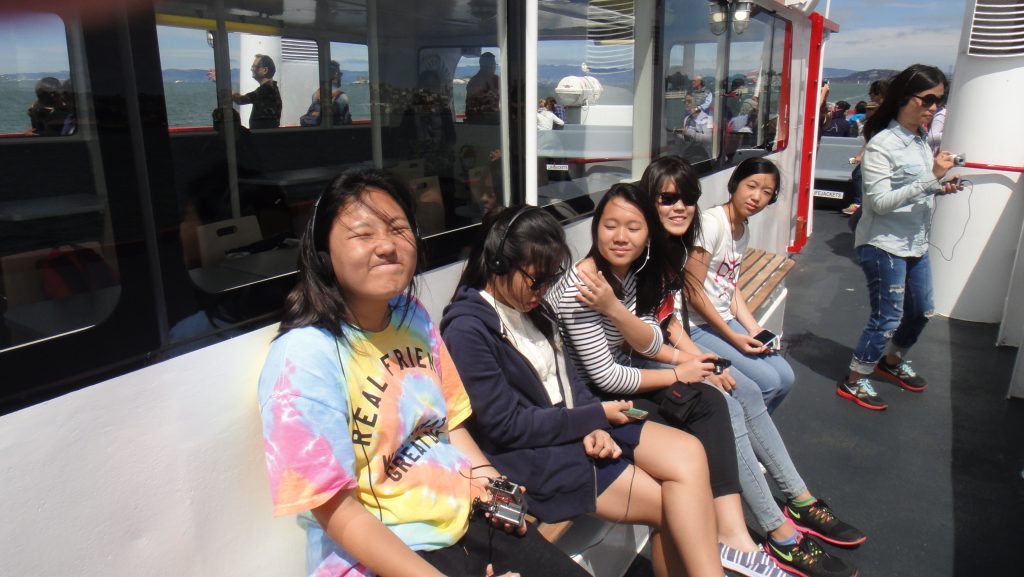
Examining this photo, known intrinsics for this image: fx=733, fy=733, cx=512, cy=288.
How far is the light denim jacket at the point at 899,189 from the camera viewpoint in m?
3.55

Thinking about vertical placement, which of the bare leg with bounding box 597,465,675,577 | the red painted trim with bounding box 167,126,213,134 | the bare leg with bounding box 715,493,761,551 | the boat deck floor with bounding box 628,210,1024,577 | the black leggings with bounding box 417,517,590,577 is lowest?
the boat deck floor with bounding box 628,210,1024,577

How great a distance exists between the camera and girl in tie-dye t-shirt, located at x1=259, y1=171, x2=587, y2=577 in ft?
4.52

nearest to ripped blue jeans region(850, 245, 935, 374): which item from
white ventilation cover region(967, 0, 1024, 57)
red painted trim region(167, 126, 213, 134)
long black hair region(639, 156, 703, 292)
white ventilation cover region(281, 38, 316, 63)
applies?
long black hair region(639, 156, 703, 292)

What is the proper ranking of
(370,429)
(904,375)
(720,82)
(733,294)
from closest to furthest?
(370,429)
(733,294)
(904,375)
(720,82)

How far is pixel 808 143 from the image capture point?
7758 millimetres

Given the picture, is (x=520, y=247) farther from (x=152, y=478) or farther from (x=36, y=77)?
(x=36, y=77)

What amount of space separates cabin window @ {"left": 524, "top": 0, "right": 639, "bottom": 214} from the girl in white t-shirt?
54 cm

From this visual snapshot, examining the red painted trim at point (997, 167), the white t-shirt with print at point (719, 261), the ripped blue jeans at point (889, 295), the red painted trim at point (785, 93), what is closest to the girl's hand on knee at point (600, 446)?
the white t-shirt with print at point (719, 261)

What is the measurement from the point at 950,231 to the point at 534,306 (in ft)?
14.7

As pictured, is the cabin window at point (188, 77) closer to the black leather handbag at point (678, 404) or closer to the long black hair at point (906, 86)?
the black leather handbag at point (678, 404)

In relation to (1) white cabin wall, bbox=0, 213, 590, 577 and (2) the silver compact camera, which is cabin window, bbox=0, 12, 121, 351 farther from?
(2) the silver compact camera

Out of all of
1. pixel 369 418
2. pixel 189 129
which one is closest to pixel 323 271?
pixel 369 418

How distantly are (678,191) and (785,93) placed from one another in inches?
165

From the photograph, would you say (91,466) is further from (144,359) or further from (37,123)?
(37,123)
